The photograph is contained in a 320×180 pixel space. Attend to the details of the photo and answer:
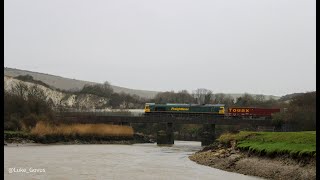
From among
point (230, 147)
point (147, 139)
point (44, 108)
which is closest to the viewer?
point (230, 147)

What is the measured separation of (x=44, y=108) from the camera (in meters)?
83.8

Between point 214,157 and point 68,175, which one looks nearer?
point 68,175

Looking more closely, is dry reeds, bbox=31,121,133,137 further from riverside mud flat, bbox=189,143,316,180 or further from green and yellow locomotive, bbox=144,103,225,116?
riverside mud flat, bbox=189,143,316,180

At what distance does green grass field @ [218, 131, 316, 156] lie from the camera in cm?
3069

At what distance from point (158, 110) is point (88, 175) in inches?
3474

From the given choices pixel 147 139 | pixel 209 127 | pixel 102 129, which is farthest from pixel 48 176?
pixel 147 139

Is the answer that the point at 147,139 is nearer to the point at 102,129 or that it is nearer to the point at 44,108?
the point at 102,129

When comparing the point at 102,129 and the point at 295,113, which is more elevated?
the point at 295,113

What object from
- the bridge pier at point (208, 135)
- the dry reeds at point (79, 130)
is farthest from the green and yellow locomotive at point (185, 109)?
the dry reeds at point (79, 130)

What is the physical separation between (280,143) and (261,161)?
283 centimetres

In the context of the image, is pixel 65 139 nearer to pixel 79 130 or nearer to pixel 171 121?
pixel 79 130

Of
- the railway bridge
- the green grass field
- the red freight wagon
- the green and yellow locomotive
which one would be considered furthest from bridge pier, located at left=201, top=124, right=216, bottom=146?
the green grass field

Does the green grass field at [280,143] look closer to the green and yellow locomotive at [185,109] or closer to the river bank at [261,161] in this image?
the river bank at [261,161]

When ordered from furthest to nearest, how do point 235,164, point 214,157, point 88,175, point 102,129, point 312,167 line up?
point 102,129 → point 214,157 → point 235,164 → point 88,175 → point 312,167
